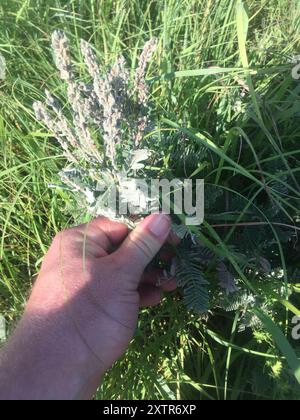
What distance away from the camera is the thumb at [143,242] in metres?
0.99

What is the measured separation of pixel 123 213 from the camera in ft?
3.30

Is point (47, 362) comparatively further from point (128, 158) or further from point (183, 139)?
point (183, 139)

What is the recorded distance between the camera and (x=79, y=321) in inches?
39.7

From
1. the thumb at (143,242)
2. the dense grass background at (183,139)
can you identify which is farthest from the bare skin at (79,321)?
the dense grass background at (183,139)

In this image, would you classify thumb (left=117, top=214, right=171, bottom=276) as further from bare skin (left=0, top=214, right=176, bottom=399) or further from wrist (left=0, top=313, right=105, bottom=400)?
wrist (left=0, top=313, right=105, bottom=400)

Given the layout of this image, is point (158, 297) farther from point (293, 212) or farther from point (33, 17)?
point (33, 17)

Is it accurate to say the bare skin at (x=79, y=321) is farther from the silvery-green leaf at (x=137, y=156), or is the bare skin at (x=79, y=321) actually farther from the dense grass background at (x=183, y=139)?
the dense grass background at (x=183, y=139)

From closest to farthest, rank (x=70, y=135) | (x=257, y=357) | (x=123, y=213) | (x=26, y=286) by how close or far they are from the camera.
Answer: (x=70, y=135) → (x=123, y=213) → (x=257, y=357) → (x=26, y=286)

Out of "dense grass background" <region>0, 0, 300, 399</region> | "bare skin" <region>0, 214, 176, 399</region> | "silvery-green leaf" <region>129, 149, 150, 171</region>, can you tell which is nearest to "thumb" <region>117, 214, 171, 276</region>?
"bare skin" <region>0, 214, 176, 399</region>

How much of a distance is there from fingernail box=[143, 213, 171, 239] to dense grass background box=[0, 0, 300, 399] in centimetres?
28

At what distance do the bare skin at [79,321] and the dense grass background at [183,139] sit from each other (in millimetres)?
257

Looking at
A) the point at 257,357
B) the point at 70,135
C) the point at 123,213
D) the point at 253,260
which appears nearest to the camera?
the point at 70,135

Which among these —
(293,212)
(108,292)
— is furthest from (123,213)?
(293,212)
